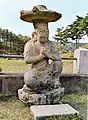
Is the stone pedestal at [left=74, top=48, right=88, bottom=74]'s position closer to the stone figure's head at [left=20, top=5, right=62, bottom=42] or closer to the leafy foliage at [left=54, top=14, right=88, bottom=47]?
the stone figure's head at [left=20, top=5, right=62, bottom=42]

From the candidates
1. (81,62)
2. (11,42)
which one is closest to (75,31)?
(11,42)

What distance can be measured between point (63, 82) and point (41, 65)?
1391mm

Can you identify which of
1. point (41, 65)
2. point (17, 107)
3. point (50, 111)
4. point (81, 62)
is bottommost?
point (17, 107)

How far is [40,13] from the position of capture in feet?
10.7

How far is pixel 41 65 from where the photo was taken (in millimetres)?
3441

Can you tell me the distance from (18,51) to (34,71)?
856cm

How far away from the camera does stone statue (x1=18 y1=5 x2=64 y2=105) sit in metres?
3.37

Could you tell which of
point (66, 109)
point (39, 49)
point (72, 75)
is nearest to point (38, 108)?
point (66, 109)

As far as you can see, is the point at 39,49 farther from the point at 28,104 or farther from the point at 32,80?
the point at 28,104

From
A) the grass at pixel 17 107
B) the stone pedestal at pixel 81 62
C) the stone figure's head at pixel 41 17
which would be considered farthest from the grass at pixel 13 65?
the stone figure's head at pixel 41 17

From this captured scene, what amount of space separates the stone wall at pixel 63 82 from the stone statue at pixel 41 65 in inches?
40.6

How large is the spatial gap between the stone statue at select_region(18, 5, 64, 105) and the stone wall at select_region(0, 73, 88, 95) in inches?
40.6

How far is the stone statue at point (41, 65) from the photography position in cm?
337

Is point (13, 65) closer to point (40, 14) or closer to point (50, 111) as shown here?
point (40, 14)
